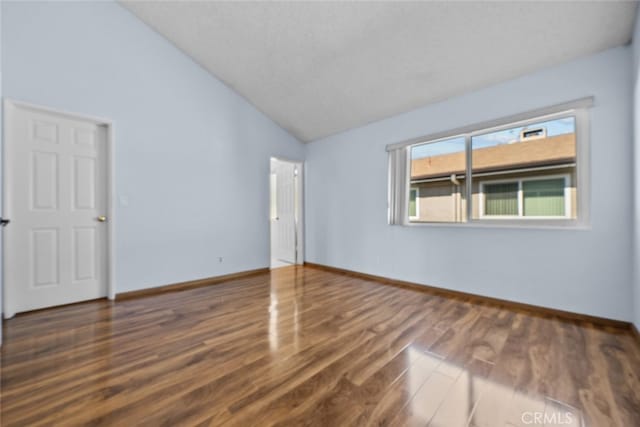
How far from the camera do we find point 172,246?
11.7 ft

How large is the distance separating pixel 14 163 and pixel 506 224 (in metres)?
5.15

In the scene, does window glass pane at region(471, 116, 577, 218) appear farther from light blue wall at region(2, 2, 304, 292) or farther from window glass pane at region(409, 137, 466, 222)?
light blue wall at region(2, 2, 304, 292)

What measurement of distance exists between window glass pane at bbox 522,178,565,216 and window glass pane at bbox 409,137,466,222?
25.1 inches

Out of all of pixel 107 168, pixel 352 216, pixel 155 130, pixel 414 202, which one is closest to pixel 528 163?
pixel 414 202

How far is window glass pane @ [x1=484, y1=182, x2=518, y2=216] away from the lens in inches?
118

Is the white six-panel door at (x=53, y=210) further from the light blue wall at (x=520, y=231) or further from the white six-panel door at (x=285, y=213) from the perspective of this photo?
the light blue wall at (x=520, y=231)

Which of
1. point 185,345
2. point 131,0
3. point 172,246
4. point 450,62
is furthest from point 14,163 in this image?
point 450,62

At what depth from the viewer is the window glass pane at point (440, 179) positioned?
336cm

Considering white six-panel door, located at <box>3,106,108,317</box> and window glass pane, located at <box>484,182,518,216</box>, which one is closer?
white six-panel door, located at <box>3,106,108,317</box>

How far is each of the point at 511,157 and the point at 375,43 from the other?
78.6 inches

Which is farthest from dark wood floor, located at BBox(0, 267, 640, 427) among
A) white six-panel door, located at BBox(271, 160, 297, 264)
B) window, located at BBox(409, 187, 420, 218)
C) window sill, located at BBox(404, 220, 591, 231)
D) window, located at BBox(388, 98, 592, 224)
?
white six-panel door, located at BBox(271, 160, 297, 264)

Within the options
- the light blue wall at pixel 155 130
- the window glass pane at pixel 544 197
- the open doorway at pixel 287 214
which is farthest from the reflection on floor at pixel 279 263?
the window glass pane at pixel 544 197

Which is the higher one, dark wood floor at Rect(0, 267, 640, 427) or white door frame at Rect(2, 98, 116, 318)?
white door frame at Rect(2, 98, 116, 318)

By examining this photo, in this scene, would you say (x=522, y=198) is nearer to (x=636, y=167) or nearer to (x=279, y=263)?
(x=636, y=167)
